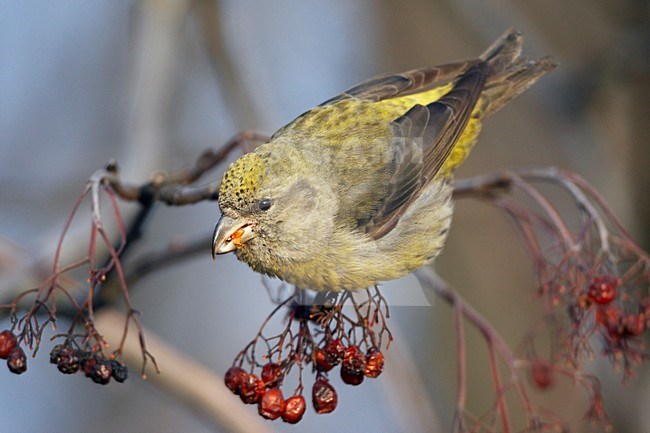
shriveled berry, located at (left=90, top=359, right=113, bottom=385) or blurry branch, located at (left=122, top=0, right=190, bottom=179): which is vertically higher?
blurry branch, located at (left=122, top=0, right=190, bottom=179)

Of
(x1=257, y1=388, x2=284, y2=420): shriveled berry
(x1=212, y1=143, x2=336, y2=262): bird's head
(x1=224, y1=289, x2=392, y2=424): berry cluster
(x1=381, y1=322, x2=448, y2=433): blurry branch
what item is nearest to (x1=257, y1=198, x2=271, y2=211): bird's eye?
(x1=212, y1=143, x2=336, y2=262): bird's head

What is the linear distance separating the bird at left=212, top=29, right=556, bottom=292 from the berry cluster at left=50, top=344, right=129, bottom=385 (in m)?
0.57

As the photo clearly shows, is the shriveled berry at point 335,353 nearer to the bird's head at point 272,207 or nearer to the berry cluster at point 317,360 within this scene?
the berry cluster at point 317,360

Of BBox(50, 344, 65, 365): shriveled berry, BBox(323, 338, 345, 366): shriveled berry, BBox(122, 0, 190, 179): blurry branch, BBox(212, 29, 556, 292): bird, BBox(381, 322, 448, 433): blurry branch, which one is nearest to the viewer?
BBox(50, 344, 65, 365): shriveled berry

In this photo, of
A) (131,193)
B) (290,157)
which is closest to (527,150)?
(290,157)

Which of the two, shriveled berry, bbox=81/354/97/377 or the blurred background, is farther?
the blurred background

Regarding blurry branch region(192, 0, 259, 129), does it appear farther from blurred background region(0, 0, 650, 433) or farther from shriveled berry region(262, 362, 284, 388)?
shriveled berry region(262, 362, 284, 388)

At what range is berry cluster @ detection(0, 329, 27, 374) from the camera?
2.42 meters

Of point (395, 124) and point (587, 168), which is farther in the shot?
point (587, 168)

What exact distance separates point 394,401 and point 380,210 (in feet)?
3.95

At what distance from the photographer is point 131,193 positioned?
2.91 meters

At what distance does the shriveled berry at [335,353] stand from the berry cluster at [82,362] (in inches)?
27.6

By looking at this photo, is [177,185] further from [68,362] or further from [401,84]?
[401,84]

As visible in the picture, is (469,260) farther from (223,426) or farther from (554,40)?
(223,426)
